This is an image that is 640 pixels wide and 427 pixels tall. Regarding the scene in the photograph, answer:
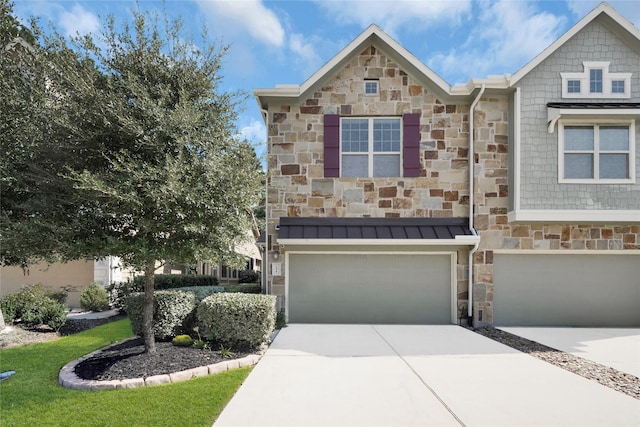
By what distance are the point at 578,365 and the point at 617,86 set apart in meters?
7.54

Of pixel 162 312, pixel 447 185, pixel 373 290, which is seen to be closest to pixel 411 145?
pixel 447 185

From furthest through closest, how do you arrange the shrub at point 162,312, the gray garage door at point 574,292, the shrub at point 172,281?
1. the shrub at point 172,281
2. the gray garage door at point 574,292
3. the shrub at point 162,312

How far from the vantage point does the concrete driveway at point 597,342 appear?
6.84m

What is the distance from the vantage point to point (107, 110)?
5672 mm

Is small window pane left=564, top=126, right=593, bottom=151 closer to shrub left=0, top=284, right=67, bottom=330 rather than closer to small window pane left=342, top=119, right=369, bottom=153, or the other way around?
small window pane left=342, top=119, right=369, bottom=153

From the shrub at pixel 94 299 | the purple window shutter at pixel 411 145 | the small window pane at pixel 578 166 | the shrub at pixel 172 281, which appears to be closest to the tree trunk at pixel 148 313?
the shrub at pixel 172 281

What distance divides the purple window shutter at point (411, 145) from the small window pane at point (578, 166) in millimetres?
3762

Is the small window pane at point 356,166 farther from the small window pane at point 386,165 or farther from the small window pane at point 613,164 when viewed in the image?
the small window pane at point 613,164

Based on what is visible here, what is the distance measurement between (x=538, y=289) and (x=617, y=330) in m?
2.07

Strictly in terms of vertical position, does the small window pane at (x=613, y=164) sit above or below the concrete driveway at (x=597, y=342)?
above

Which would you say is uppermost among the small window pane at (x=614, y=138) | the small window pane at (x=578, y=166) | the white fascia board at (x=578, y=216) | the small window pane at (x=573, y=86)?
the small window pane at (x=573, y=86)

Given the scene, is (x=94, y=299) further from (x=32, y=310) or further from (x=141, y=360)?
(x=141, y=360)

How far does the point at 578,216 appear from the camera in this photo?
30.9ft

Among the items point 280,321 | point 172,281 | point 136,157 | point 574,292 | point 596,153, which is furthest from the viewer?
point 172,281
